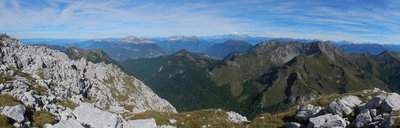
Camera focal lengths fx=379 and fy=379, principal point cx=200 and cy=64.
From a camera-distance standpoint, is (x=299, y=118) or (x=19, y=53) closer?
(x=299, y=118)

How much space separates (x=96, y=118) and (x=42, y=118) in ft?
26.3

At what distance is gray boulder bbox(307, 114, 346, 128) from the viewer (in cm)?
3872

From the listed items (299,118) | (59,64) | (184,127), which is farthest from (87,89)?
(299,118)

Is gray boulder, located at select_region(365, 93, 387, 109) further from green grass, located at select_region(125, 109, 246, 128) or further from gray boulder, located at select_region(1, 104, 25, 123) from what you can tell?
gray boulder, located at select_region(1, 104, 25, 123)

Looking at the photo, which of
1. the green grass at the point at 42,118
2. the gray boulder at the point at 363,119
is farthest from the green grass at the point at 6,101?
the gray boulder at the point at 363,119

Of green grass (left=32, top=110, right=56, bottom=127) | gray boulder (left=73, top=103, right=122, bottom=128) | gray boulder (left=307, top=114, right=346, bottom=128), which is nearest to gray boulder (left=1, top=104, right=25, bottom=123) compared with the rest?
green grass (left=32, top=110, right=56, bottom=127)

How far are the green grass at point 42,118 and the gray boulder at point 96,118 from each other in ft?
15.8

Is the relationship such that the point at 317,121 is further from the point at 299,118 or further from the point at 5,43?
the point at 5,43

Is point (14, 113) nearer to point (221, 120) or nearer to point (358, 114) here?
point (221, 120)

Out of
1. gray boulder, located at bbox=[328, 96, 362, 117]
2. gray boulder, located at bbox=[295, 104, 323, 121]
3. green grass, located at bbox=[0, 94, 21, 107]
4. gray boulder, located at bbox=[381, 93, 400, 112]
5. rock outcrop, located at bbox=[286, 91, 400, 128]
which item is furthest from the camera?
gray boulder, located at bbox=[295, 104, 323, 121]

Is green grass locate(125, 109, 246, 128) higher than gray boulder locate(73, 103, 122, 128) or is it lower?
lower

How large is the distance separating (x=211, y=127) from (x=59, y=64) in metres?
139

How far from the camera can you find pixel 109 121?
48406mm

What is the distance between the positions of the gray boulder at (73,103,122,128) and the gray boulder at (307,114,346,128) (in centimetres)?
2437
